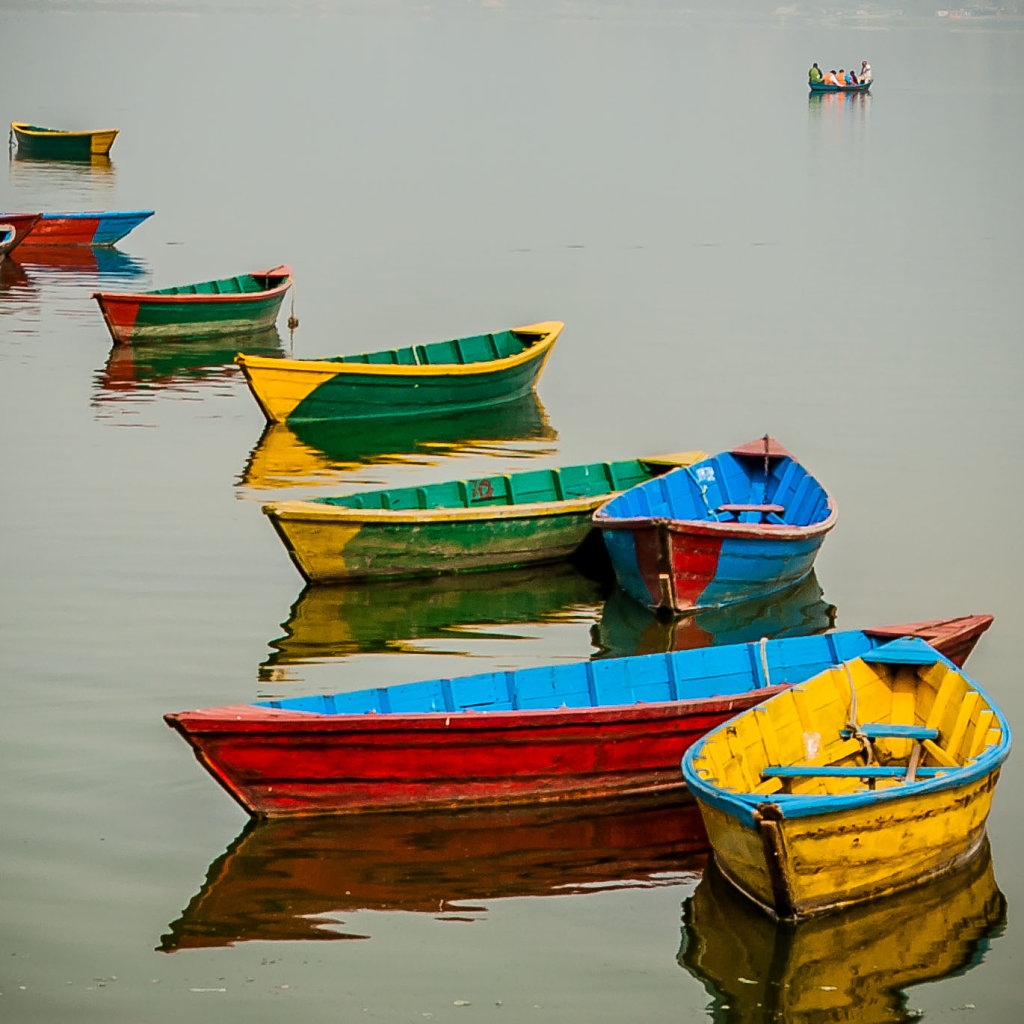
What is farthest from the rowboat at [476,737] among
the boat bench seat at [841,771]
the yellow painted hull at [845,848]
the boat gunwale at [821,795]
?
the yellow painted hull at [845,848]

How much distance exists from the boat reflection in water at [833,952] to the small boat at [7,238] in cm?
2566

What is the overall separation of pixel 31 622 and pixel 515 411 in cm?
1005

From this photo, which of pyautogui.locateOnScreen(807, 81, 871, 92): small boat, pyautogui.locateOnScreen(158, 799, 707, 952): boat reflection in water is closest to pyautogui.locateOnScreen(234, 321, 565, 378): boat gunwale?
pyautogui.locateOnScreen(158, 799, 707, 952): boat reflection in water

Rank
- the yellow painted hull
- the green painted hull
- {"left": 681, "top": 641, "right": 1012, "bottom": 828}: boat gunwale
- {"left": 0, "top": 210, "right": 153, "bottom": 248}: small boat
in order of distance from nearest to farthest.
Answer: {"left": 681, "top": 641, "right": 1012, "bottom": 828}: boat gunwale, the yellow painted hull, the green painted hull, {"left": 0, "top": 210, "right": 153, "bottom": 248}: small boat

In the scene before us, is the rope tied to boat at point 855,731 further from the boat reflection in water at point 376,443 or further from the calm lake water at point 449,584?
the boat reflection in water at point 376,443

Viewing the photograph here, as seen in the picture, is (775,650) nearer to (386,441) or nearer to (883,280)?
(386,441)

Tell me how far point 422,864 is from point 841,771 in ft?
8.65

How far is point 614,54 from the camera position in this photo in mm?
159750

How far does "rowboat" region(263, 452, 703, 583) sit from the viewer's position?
51.6 ft

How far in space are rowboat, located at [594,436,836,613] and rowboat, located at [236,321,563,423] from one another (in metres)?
5.88

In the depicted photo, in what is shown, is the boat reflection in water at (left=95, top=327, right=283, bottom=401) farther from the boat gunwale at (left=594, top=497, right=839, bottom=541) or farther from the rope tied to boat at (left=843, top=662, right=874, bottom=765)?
the rope tied to boat at (left=843, top=662, right=874, bottom=765)

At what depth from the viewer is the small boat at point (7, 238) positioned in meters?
32.9

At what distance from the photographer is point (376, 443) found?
21953 millimetres

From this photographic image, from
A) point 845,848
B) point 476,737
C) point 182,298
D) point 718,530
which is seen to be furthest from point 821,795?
point 182,298
